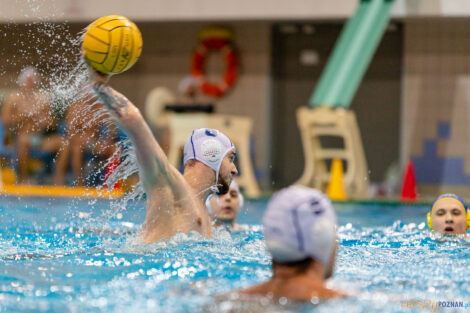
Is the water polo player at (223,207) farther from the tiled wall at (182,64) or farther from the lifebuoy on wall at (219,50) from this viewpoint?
the lifebuoy on wall at (219,50)

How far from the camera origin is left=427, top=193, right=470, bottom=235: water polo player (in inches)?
197

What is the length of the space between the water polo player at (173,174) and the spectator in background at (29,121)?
617cm

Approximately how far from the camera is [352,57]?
386 inches

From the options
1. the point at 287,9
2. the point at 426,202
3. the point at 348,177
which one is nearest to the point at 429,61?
the point at 287,9

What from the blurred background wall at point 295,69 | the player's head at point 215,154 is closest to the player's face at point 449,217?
the player's head at point 215,154

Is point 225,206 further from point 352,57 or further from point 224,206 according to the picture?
point 352,57

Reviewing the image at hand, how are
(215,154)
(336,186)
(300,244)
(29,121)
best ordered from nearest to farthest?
(300,244)
(215,154)
(336,186)
(29,121)

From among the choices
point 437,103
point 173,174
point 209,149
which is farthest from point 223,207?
point 437,103

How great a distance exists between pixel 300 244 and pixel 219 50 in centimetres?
1059

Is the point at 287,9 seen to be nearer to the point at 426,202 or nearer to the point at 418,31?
the point at 418,31

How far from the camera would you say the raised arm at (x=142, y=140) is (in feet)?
11.6

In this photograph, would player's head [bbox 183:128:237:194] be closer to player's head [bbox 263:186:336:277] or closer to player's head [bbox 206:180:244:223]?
player's head [bbox 206:180:244:223]

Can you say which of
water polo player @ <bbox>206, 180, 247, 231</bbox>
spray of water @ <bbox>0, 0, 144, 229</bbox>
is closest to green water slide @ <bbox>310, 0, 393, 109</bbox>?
spray of water @ <bbox>0, 0, 144, 229</bbox>

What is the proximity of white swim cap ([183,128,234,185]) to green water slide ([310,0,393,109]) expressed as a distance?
550cm
